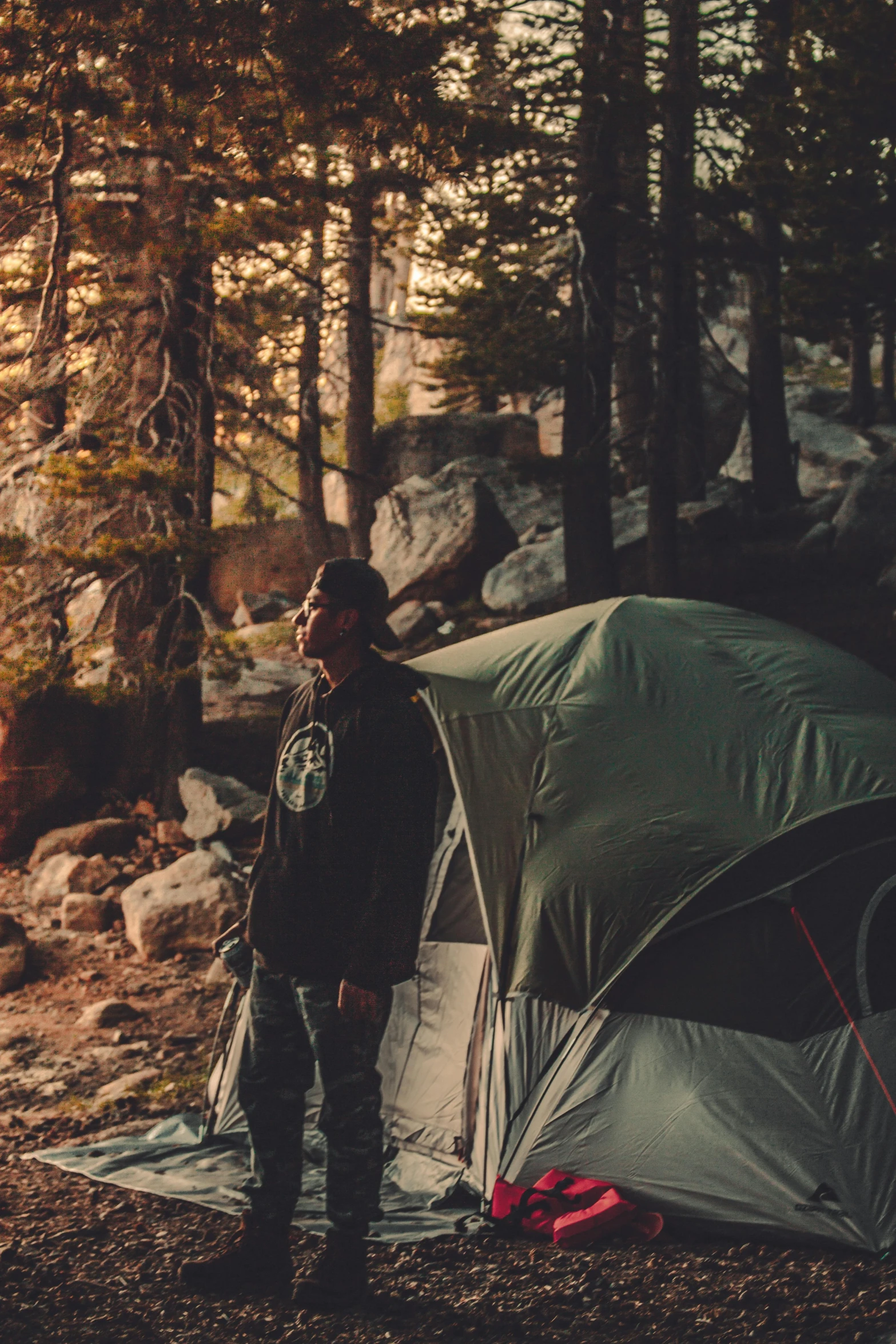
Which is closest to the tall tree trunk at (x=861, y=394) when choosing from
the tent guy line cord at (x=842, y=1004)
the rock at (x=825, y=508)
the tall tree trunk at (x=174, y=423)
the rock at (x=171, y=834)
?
the rock at (x=825, y=508)

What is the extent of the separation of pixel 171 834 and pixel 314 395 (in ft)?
19.4

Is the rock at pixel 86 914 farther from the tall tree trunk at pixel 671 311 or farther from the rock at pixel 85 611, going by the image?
the tall tree trunk at pixel 671 311

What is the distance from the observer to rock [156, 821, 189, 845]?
971cm

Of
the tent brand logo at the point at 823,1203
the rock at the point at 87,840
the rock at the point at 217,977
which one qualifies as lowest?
the rock at the point at 217,977

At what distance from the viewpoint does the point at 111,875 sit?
920 centimetres

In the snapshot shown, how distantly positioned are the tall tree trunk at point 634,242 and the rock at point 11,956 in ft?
26.7

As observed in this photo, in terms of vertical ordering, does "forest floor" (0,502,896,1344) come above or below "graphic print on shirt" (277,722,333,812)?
below

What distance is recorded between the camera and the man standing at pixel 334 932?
335cm

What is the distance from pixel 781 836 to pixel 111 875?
248 inches

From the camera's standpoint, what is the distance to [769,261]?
15594 millimetres

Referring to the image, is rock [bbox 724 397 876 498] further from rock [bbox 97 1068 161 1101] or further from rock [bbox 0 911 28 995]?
rock [bbox 97 1068 161 1101]

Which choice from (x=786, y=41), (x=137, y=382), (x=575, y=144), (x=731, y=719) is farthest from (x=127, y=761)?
(x=786, y=41)

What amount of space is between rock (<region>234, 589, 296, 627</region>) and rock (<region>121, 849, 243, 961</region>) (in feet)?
41.2

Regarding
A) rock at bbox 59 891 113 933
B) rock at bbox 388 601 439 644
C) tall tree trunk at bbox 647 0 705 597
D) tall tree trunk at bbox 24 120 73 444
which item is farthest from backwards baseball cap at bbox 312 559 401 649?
rock at bbox 388 601 439 644
